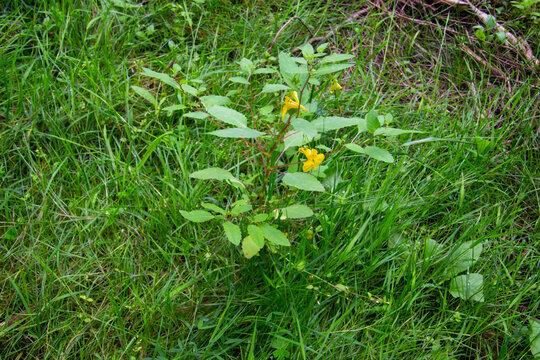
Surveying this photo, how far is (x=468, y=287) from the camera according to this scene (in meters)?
1.87

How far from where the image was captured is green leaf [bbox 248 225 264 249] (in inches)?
63.0

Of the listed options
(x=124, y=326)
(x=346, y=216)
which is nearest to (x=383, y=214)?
(x=346, y=216)

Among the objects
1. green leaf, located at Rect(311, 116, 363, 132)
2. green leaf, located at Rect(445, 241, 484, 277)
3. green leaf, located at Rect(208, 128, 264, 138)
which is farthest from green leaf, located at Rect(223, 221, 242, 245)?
green leaf, located at Rect(445, 241, 484, 277)

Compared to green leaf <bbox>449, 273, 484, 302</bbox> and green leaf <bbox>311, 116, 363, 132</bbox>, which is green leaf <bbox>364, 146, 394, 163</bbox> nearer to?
green leaf <bbox>311, 116, 363, 132</bbox>

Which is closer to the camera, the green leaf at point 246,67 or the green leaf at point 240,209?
the green leaf at point 240,209

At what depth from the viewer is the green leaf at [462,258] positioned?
6.31 feet

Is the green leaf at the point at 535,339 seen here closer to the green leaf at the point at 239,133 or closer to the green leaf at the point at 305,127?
the green leaf at the point at 305,127

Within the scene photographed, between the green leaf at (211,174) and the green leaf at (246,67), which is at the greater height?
the green leaf at (246,67)

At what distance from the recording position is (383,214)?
204 cm

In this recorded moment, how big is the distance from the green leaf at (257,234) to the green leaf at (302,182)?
0.21 metres

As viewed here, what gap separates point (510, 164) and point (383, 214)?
0.84 m

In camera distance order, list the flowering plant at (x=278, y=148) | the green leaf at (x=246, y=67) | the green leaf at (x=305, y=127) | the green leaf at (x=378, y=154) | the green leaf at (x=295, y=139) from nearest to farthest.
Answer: the green leaf at (x=305, y=127)
the flowering plant at (x=278, y=148)
the green leaf at (x=378, y=154)
the green leaf at (x=295, y=139)
the green leaf at (x=246, y=67)

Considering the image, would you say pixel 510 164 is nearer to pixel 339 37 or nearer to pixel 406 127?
pixel 406 127

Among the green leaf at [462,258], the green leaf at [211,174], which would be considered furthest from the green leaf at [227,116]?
the green leaf at [462,258]
